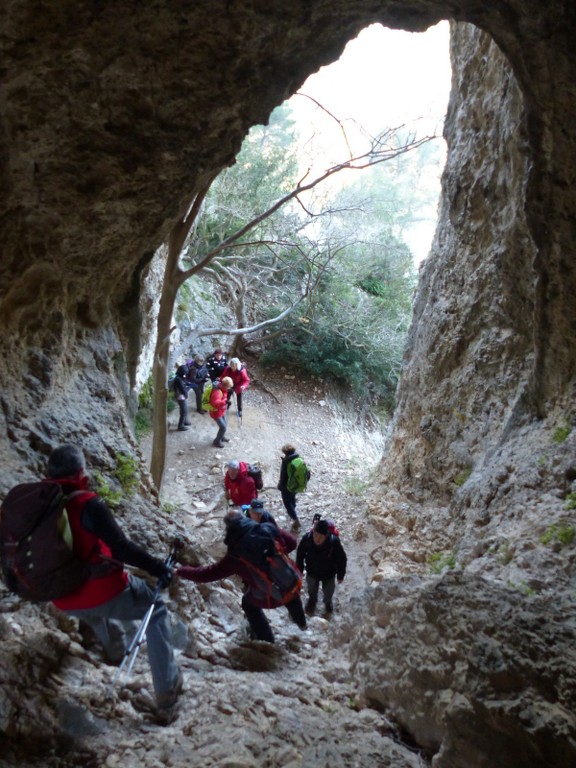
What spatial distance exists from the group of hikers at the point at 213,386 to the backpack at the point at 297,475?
12.1 ft

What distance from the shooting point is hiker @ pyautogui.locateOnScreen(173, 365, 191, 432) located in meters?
12.3

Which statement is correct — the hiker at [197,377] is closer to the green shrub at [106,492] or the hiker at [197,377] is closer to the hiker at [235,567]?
the green shrub at [106,492]

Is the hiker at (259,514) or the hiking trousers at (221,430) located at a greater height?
the hiker at (259,514)

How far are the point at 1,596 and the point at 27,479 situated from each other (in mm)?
1072

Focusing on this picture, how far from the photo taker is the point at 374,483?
9.73m

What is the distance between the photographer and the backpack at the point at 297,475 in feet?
26.7

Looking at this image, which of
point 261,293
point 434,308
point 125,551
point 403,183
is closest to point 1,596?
point 125,551

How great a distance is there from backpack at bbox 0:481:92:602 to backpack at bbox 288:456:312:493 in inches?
215

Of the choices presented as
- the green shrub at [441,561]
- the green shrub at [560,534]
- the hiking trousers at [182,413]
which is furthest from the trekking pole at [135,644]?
the hiking trousers at [182,413]

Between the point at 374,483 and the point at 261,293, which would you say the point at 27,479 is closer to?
the point at 374,483

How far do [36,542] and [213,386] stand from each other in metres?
8.94

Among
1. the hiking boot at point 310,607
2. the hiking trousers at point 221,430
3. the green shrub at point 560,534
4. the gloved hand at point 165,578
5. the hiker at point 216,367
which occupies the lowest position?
the hiking boot at point 310,607

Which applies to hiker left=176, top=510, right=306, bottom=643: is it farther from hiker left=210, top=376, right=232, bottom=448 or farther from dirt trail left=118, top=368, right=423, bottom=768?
hiker left=210, top=376, right=232, bottom=448

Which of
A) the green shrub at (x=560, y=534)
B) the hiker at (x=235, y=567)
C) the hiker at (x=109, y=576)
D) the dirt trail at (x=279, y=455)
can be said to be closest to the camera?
the hiker at (x=109, y=576)
